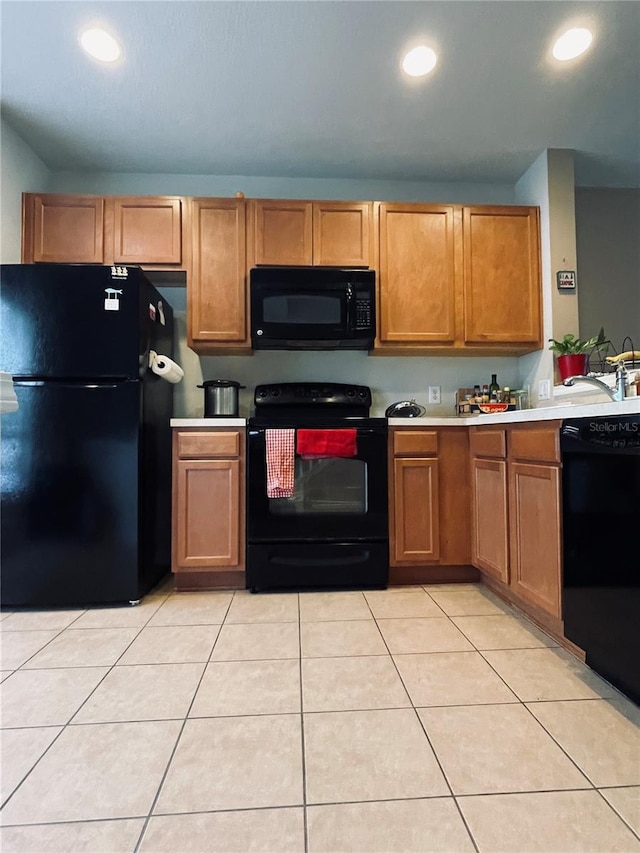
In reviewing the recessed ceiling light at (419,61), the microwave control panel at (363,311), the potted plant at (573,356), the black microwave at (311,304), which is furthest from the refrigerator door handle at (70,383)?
the potted plant at (573,356)

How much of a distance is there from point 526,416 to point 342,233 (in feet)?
5.02

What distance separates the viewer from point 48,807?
0.92 m

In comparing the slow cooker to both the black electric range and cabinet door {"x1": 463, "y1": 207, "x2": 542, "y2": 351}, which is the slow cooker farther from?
cabinet door {"x1": 463, "y1": 207, "x2": 542, "y2": 351}

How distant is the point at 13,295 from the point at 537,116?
2758 millimetres

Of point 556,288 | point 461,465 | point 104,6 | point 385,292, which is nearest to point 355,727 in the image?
point 461,465

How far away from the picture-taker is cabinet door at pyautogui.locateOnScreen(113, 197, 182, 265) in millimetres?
2465

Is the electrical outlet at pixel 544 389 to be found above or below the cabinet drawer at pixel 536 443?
above

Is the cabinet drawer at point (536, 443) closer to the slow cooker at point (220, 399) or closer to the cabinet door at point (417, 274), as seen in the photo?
the cabinet door at point (417, 274)

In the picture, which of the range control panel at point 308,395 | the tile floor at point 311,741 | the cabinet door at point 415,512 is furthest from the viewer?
the range control panel at point 308,395

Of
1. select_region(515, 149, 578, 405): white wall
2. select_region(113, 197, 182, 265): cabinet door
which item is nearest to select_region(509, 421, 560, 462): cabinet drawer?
select_region(515, 149, 578, 405): white wall

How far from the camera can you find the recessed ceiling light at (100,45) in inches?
69.1

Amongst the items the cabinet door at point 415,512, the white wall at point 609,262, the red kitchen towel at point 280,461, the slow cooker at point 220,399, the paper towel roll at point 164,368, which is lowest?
the cabinet door at point 415,512

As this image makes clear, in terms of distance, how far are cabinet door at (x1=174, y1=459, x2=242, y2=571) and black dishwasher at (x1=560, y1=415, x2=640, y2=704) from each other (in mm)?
1513

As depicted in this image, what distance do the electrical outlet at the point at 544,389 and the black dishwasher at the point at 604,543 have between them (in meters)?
1.17
